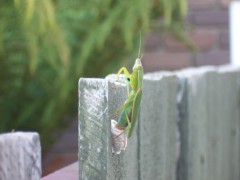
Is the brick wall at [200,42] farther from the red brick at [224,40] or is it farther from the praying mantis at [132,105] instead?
the praying mantis at [132,105]

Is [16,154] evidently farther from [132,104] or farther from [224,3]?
[224,3]

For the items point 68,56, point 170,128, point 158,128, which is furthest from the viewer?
point 68,56

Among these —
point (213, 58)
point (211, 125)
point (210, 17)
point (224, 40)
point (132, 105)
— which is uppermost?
point (210, 17)

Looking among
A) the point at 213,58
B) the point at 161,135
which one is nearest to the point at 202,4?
the point at 213,58

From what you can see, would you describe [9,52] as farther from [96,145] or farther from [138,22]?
[96,145]

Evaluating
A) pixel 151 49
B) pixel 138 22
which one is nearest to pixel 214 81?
pixel 138 22

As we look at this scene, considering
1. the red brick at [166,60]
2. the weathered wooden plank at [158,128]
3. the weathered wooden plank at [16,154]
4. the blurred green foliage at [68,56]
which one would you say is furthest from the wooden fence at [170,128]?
the red brick at [166,60]

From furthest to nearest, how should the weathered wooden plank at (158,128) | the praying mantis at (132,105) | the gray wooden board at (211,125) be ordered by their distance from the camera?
the gray wooden board at (211,125), the weathered wooden plank at (158,128), the praying mantis at (132,105)
